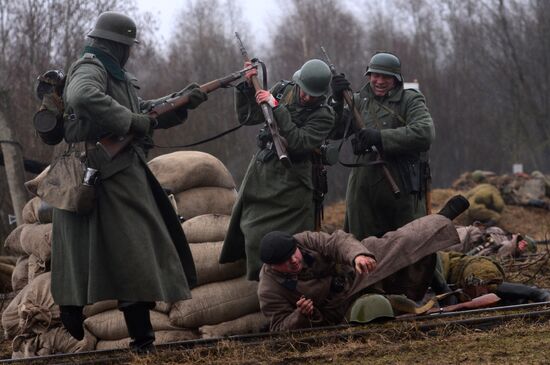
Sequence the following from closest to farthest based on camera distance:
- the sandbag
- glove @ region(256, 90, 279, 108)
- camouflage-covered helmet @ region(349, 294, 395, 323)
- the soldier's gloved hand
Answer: camouflage-covered helmet @ region(349, 294, 395, 323)
the soldier's gloved hand
glove @ region(256, 90, 279, 108)
the sandbag

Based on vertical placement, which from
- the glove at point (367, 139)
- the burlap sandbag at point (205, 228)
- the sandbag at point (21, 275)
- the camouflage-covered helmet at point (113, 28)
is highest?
the camouflage-covered helmet at point (113, 28)

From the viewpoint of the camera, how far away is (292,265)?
5.37 metres

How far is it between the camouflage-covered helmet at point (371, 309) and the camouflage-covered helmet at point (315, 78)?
1550 mm

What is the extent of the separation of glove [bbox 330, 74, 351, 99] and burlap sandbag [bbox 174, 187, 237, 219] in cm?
131

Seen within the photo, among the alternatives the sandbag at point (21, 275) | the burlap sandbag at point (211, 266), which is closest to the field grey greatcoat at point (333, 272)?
the burlap sandbag at point (211, 266)

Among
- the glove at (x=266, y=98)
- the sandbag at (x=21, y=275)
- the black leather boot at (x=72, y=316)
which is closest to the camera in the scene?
the black leather boot at (x=72, y=316)

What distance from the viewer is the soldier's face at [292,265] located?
535cm

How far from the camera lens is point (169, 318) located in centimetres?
620

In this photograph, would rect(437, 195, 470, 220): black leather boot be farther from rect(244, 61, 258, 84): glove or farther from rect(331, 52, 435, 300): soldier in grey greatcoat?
rect(244, 61, 258, 84): glove

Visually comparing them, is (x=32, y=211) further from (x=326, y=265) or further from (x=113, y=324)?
(x=326, y=265)

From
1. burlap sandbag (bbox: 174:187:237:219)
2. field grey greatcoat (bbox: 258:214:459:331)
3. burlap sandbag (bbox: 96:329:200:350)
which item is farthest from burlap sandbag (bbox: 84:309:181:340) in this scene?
burlap sandbag (bbox: 174:187:237:219)

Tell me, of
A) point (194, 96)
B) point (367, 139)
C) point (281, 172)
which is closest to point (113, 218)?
point (194, 96)

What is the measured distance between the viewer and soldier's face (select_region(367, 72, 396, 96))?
6.66 m

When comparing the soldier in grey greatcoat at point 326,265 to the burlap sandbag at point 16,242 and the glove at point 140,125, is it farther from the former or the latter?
the burlap sandbag at point 16,242
